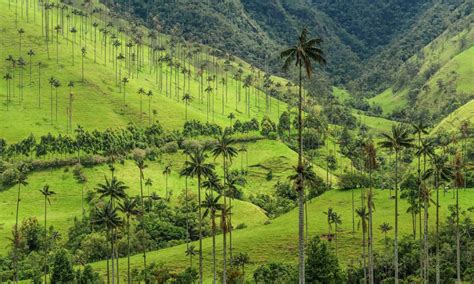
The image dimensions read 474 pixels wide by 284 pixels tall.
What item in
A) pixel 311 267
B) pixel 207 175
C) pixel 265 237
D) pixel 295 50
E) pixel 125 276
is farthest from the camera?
pixel 265 237

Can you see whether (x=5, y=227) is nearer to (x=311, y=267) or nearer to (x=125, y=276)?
(x=125, y=276)

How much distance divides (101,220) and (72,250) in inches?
3486

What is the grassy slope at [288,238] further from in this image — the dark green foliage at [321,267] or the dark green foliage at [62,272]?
the dark green foliage at [321,267]

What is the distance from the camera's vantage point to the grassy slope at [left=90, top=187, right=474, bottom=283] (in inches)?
6378

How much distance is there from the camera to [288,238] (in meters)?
174

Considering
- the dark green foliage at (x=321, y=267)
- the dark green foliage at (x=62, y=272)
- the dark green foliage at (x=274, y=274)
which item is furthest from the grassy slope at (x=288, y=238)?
the dark green foliage at (x=321, y=267)

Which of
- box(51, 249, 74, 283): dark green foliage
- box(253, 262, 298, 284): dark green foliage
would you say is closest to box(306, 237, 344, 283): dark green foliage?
box(253, 262, 298, 284): dark green foliage

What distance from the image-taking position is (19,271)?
164 meters

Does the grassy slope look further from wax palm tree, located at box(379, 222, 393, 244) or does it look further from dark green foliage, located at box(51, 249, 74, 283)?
dark green foliage, located at box(51, 249, 74, 283)

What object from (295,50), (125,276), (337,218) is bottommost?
(125,276)

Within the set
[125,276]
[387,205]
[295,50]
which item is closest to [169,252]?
[125,276]

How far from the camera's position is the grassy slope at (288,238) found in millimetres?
162000

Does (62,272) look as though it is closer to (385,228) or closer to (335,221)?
(335,221)

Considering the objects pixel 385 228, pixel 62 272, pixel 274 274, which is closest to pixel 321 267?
pixel 274 274
